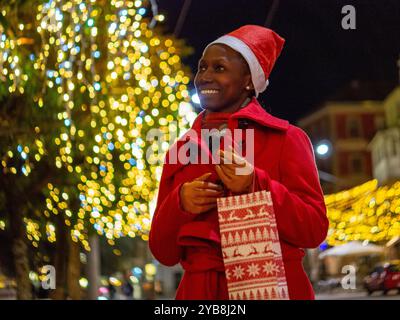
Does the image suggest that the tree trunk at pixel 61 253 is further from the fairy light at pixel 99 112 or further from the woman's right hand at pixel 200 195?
the woman's right hand at pixel 200 195

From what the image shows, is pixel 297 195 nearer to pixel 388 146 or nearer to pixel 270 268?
pixel 270 268

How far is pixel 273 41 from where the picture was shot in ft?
3.74

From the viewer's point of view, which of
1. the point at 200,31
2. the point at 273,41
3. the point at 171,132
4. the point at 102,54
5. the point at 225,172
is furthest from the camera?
the point at 102,54

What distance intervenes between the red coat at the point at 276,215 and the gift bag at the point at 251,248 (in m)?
0.02

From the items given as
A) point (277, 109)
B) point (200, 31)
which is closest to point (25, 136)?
point (200, 31)

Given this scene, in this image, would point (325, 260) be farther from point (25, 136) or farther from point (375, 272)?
point (25, 136)

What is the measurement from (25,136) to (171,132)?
0.47 m

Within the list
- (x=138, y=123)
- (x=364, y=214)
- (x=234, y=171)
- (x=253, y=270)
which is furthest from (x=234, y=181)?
(x=138, y=123)

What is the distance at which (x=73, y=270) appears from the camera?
2555mm

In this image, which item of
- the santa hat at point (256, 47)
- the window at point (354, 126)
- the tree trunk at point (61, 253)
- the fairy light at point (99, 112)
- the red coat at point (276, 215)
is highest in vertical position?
the fairy light at point (99, 112)

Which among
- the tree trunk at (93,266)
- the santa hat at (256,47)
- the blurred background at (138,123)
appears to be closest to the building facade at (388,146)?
the blurred background at (138,123)

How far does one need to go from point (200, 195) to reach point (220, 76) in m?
0.19

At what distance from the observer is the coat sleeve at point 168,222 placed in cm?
106

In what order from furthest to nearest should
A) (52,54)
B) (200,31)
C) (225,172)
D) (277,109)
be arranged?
(52,54), (200,31), (277,109), (225,172)
